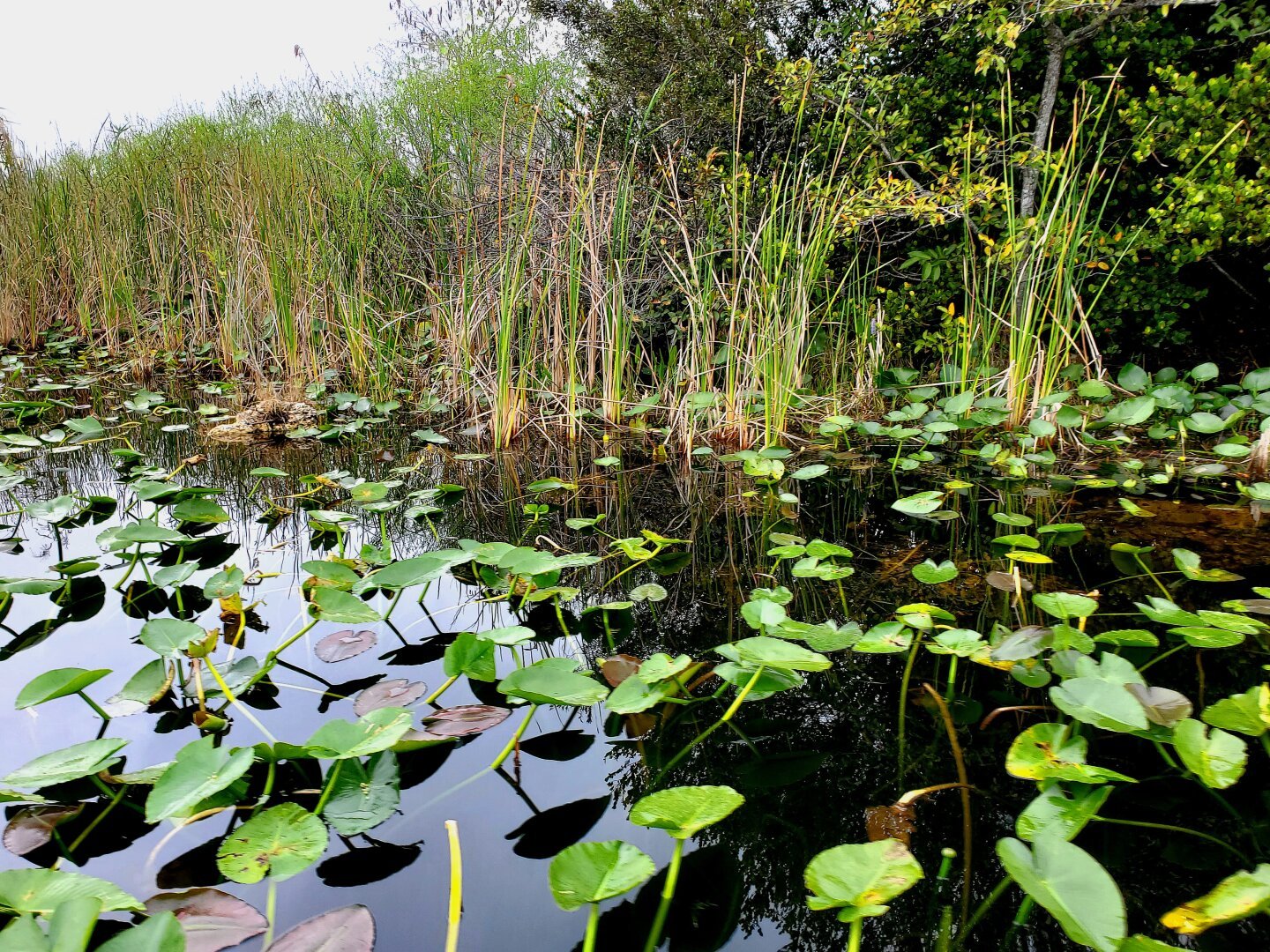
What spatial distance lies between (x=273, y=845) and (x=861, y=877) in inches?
22.2

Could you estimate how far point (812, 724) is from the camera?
3.41ft

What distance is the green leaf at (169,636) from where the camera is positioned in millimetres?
1079

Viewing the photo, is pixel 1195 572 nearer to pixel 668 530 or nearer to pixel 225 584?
pixel 668 530

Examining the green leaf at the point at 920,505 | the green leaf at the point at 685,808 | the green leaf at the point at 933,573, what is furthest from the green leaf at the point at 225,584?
the green leaf at the point at 920,505

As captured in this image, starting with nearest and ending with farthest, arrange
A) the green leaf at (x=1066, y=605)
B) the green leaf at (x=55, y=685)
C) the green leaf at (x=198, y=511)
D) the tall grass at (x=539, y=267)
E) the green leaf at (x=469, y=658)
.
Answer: the green leaf at (x=55, y=685) < the green leaf at (x=469, y=658) < the green leaf at (x=1066, y=605) < the green leaf at (x=198, y=511) < the tall grass at (x=539, y=267)

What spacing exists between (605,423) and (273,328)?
1825 millimetres

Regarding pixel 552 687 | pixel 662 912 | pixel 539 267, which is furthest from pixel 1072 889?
pixel 539 267

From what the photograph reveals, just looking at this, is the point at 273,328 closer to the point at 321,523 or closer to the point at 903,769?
the point at 321,523

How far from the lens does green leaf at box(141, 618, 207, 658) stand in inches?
42.5

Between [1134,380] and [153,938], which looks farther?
[1134,380]

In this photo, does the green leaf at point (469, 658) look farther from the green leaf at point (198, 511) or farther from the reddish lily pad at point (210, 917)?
the green leaf at point (198, 511)

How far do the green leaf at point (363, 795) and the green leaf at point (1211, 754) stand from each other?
88cm

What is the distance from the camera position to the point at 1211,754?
2.66ft

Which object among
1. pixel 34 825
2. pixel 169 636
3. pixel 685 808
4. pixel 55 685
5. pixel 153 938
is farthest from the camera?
pixel 169 636
